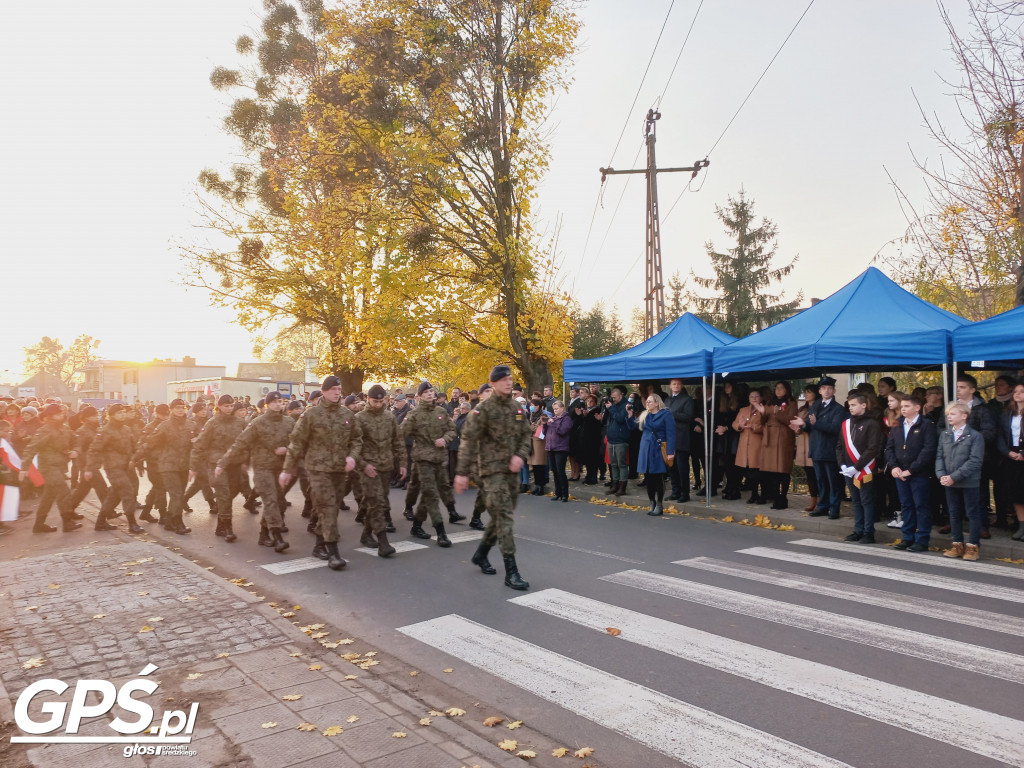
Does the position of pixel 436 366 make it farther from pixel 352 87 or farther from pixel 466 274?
pixel 352 87

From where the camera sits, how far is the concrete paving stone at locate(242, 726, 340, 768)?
353 centimetres

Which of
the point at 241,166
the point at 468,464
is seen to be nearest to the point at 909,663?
the point at 468,464

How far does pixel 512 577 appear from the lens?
7055 mm

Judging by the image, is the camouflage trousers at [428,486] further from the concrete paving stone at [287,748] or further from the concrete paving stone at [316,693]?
the concrete paving stone at [287,748]

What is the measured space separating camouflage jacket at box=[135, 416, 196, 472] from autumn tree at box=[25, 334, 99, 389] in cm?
12422

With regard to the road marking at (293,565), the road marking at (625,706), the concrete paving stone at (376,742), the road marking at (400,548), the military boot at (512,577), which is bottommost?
the road marking at (293,565)

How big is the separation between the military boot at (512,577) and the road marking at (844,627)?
0.93 m

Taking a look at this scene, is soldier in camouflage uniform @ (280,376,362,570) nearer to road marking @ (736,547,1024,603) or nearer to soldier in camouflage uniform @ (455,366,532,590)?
soldier in camouflage uniform @ (455,366,532,590)

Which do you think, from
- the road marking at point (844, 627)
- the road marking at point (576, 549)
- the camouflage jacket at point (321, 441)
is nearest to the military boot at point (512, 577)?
the road marking at point (844, 627)

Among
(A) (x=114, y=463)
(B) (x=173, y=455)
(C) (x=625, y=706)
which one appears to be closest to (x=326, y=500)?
(B) (x=173, y=455)

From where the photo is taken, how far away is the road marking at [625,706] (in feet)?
12.0

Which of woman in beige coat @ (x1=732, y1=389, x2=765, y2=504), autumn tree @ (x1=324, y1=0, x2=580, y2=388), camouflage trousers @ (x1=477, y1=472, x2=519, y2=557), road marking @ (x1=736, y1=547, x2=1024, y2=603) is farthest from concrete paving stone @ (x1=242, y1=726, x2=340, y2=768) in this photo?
autumn tree @ (x1=324, y1=0, x2=580, y2=388)

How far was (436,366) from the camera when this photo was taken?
28.5m

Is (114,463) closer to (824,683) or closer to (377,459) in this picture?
(377,459)
